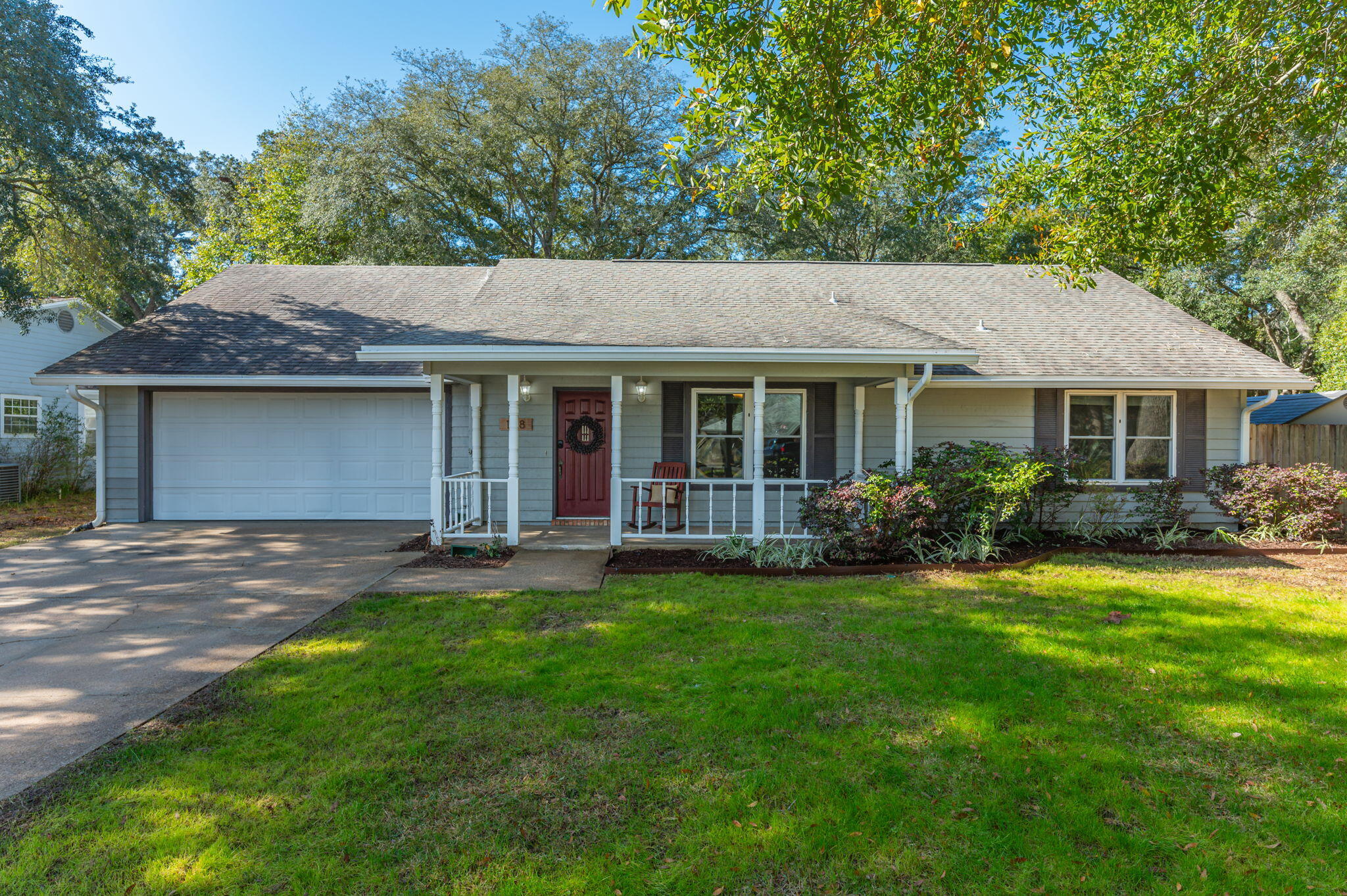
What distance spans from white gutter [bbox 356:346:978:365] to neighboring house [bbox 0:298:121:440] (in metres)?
10.7

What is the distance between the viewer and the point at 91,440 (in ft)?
50.4

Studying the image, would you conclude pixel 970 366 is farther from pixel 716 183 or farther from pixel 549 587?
pixel 549 587

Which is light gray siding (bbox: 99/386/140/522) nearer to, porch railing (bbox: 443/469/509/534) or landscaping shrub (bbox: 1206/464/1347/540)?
porch railing (bbox: 443/469/509/534)

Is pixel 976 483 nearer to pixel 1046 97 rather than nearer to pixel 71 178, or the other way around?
pixel 1046 97

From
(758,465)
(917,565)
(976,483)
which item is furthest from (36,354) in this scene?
(976,483)

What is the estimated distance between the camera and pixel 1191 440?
9.79 metres

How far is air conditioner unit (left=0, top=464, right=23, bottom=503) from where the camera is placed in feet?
43.2

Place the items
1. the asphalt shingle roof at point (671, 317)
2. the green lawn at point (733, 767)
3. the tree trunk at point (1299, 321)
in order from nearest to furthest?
the green lawn at point (733, 767), the asphalt shingle roof at point (671, 317), the tree trunk at point (1299, 321)

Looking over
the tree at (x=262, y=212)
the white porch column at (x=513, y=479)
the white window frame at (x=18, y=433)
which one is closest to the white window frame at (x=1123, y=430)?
the white porch column at (x=513, y=479)

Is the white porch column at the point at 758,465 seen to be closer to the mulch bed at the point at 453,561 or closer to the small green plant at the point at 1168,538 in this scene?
the mulch bed at the point at 453,561

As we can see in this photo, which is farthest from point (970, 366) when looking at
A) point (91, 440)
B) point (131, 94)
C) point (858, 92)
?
point (91, 440)

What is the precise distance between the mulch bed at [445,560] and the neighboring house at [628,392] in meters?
0.42

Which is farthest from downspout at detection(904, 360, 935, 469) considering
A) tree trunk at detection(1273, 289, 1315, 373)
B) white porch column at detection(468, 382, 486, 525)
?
tree trunk at detection(1273, 289, 1315, 373)

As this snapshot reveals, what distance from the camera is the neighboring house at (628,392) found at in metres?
8.24
